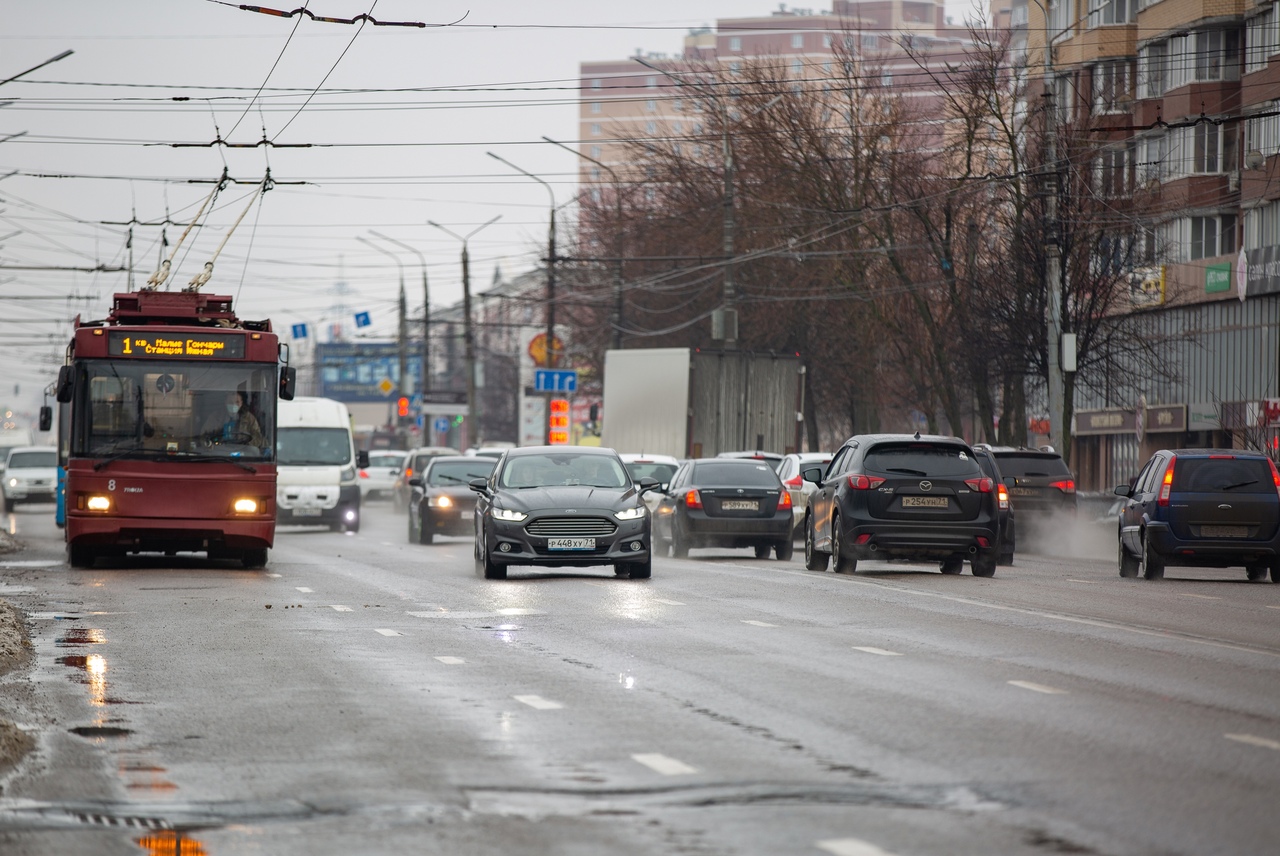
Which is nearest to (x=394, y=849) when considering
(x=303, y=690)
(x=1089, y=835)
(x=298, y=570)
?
(x=1089, y=835)

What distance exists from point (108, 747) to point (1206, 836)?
16.7 feet

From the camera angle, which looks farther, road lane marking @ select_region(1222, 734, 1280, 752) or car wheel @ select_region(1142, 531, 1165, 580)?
car wheel @ select_region(1142, 531, 1165, 580)

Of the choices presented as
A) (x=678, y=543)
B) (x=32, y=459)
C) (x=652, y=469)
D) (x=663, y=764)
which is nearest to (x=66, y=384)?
(x=678, y=543)

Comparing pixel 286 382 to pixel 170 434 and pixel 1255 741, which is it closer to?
pixel 170 434

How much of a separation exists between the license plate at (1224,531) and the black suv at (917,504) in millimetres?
2513

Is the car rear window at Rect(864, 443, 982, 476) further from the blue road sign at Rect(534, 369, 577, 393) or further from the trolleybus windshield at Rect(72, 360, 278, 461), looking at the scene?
the blue road sign at Rect(534, 369, 577, 393)

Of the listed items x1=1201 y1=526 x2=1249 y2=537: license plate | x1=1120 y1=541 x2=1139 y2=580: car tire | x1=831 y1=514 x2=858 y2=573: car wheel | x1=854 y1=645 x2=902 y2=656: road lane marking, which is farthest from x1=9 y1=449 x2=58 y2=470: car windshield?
x1=854 y1=645 x2=902 y2=656: road lane marking

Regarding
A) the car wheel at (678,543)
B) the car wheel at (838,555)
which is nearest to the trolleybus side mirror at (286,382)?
the car wheel at (838,555)

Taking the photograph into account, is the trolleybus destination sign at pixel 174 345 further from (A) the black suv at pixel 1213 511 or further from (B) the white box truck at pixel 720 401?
(B) the white box truck at pixel 720 401

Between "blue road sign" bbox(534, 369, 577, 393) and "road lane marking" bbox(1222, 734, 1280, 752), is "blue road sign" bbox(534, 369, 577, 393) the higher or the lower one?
the higher one

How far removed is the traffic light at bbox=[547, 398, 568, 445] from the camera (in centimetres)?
5969

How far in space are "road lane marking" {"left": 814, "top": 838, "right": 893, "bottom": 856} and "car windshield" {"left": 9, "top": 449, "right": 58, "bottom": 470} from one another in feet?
195

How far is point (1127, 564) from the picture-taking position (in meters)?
25.7

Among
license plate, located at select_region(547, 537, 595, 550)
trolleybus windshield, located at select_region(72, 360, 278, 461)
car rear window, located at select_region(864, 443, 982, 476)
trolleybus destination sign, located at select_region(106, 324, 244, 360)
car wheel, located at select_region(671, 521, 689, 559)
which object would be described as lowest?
car wheel, located at select_region(671, 521, 689, 559)
